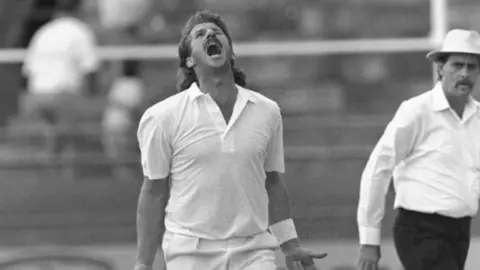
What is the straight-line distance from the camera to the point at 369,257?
6078mm

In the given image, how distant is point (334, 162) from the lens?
31.1 ft

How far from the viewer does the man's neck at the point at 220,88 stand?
5262 millimetres

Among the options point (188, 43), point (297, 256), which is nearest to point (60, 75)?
point (188, 43)

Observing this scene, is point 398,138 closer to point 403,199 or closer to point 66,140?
point 403,199

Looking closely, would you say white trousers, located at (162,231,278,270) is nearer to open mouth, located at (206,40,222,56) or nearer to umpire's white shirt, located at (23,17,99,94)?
open mouth, located at (206,40,222,56)

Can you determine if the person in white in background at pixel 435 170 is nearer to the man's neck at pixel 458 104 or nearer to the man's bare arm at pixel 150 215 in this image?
the man's neck at pixel 458 104

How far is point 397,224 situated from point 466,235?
0.33 m

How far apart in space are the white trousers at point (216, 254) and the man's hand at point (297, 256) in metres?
0.20

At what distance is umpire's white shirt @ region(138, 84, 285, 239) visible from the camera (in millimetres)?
5160

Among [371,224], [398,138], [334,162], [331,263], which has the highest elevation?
[398,138]

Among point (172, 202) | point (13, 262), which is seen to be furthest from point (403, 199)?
point (13, 262)

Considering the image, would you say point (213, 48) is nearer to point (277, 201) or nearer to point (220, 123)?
point (220, 123)

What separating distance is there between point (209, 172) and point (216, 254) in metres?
0.33

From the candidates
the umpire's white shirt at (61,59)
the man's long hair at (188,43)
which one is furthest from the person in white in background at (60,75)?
the man's long hair at (188,43)
